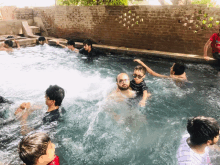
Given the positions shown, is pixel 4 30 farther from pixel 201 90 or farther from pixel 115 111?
pixel 201 90

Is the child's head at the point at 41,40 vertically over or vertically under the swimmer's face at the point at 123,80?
over

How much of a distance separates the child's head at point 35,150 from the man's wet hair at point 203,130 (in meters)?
1.56

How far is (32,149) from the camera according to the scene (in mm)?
1593

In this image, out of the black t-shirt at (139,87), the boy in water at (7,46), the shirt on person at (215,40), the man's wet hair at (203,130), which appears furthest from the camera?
the boy in water at (7,46)

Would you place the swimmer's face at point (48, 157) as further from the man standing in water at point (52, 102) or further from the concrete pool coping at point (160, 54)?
the concrete pool coping at point (160, 54)

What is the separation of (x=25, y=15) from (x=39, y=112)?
40.3ft

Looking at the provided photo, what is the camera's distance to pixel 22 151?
160 centimetres

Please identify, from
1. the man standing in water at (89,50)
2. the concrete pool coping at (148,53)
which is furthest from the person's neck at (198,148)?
the man standing in water at (89,50)

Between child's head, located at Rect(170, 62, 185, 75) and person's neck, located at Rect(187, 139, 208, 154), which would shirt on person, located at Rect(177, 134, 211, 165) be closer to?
person's neck, located at Rect(187, 139, 208, 154)

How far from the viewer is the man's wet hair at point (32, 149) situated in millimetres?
1583

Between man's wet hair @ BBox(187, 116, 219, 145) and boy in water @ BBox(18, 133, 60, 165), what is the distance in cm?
156

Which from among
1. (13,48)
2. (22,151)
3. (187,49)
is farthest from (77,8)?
(22,151)

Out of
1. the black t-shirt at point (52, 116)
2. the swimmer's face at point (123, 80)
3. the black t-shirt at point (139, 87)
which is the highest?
the swimmer's face at point (123, 80)

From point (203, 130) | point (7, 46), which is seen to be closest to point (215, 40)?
point (203, 130)
